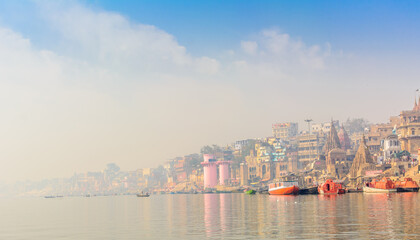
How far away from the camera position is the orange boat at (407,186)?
10884cm

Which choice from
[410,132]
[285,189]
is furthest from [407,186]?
[410,132]

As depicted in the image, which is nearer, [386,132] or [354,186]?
[354,186]

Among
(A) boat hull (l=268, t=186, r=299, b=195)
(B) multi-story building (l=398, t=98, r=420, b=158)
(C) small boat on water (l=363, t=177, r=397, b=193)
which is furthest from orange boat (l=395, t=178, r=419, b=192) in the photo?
(B) multi-story building (l=398, t=98, r=420, b=158)

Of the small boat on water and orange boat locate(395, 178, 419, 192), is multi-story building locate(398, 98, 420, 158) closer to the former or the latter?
orange boat locate(395, 178, 419, 192)

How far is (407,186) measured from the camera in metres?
110

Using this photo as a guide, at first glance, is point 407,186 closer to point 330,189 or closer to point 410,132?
point 330,189

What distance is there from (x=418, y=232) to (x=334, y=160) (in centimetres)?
12853

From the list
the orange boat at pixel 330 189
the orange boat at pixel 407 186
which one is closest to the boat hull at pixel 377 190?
the orange boat at pixel 407 186

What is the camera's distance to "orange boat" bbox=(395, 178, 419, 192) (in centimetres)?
10884

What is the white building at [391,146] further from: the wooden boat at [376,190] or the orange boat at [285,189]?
the wooden boat at [376,190]

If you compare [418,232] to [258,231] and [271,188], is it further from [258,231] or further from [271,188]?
[271,188]

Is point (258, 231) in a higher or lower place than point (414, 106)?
lower

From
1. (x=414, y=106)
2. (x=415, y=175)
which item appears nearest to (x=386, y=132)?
(x=414, y=106)

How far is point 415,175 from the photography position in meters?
118
